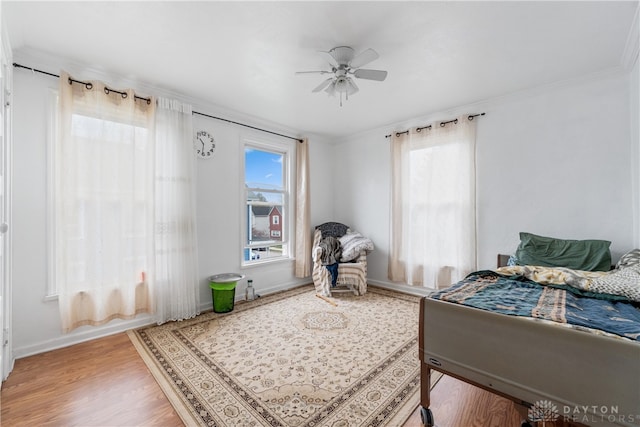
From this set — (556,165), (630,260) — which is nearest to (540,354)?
(630,260)

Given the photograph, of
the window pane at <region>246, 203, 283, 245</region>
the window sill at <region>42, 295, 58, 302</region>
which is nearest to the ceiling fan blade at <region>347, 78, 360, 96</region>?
the window pane at <region>246, 203, 283, 245</region>

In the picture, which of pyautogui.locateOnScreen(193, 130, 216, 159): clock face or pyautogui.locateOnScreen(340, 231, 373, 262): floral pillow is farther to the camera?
pyautogui.locateOnScreen(340, 231, 373, 262): floral pillow

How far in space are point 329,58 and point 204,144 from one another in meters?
1.97

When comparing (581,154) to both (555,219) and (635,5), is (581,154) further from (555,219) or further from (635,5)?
(635,5)

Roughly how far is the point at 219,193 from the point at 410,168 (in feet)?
9.23

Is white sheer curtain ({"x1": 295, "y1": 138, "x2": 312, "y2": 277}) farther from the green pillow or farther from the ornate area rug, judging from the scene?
the green pillow

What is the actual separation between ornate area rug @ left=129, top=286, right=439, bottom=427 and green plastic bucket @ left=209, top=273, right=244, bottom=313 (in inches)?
3.4

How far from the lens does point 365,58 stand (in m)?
2.15

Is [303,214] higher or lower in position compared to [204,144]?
lower

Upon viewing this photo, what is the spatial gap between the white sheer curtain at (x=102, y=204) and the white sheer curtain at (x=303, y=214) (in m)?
2.17

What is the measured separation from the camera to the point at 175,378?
2.02 meters

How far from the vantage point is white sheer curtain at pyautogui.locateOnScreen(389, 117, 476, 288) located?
350 centimetres

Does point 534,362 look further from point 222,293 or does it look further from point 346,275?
point 222,293

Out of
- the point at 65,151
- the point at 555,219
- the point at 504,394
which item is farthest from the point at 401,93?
the point at 65,151
